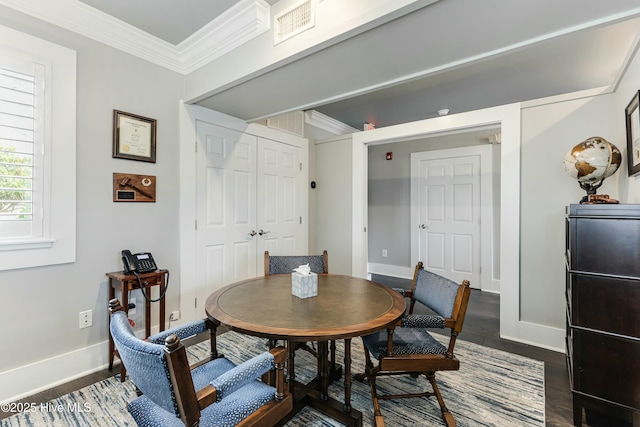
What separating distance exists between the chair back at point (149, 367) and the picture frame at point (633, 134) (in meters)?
2.55

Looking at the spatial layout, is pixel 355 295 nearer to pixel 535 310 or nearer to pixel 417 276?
pixel 417 276

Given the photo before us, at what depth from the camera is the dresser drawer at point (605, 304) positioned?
1441 millimetres

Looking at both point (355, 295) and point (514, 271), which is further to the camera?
point (514, 271)

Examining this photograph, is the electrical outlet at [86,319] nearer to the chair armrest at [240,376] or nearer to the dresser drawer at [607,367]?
the chair armrest at [240,376]

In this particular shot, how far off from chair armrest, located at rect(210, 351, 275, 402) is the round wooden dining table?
0.13m

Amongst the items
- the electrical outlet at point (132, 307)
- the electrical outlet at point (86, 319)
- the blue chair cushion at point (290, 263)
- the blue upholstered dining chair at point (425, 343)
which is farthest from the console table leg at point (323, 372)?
the electrical outlet at point (86, 319)

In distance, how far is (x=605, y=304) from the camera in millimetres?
1512

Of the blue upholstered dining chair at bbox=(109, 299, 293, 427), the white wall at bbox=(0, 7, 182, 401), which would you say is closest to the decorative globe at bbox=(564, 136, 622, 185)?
the blue upholstered dining chair at bbox=(109, 299, 293, 427)

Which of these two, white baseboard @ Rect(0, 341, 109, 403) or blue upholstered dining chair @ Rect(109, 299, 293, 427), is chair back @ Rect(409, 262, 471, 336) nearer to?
blue upholstered dining chair @ Rect(109, 299, 293, 427)

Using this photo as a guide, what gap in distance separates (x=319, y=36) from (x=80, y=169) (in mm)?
1933

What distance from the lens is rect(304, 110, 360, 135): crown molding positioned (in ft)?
13.7

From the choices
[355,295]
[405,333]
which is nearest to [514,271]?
[405,333]

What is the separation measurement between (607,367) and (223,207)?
3.12 metres

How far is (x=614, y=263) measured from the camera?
1493mm
